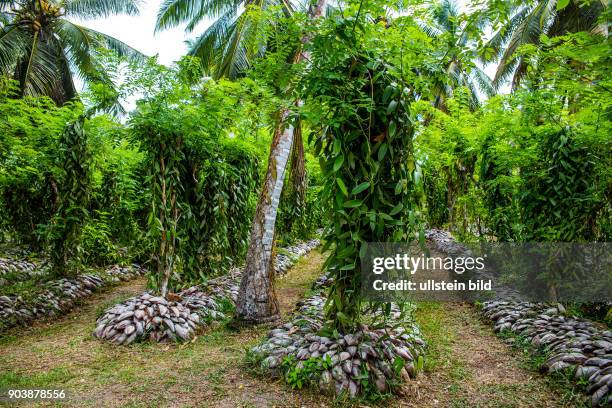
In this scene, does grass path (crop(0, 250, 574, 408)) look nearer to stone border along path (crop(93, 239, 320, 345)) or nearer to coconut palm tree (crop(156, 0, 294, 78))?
stone border along path (crop(93, 239, 320, 345))

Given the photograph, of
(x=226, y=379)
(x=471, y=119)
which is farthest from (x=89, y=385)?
(x=471, y=119)

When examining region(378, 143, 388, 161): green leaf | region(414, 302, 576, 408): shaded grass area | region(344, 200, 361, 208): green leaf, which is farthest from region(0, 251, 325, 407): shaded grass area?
region(378, 143, 388, 161): green leaf

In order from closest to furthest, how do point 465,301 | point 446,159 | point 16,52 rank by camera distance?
point 465,301
point 446,159
point 16,52

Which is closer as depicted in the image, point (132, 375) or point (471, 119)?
point (132, 375)

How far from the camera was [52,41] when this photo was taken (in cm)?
1081

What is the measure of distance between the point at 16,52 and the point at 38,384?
9.92 m

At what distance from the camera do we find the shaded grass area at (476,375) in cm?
266

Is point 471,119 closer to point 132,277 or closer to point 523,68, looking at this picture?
point 523,68

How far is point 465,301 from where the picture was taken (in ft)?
17.7

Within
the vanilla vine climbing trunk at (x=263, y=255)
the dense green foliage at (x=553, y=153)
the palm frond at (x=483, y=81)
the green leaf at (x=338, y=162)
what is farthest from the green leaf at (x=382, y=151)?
the palm frond at (x=483, y=81)

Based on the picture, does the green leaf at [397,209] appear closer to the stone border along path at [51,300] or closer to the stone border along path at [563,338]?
the stone border along path at [563,338]

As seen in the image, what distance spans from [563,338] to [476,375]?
864 millimetres

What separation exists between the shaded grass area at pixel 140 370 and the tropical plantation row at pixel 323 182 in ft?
0.37

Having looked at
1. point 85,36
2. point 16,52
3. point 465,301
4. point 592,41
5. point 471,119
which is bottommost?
point 465,301
